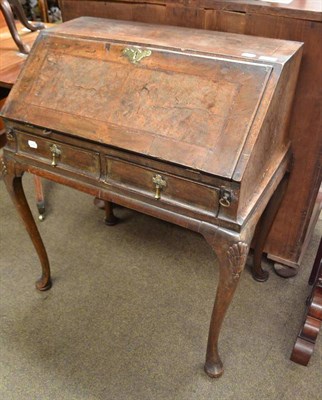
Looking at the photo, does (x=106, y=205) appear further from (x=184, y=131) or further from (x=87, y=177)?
(x=184, y=131)

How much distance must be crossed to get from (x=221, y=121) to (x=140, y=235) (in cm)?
109

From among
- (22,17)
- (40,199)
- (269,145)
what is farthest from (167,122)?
(22,17)

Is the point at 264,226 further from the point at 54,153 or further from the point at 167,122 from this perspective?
the point at 54,153

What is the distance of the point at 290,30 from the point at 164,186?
25.0 inches

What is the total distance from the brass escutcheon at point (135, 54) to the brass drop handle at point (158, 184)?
0.35 m

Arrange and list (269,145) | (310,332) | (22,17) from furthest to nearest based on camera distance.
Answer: (22,17), (310,332), (269,145)

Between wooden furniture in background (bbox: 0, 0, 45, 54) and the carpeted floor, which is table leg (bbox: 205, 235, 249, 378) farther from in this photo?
wooden furniture in background (bbox: 0, 0, 45, 54)

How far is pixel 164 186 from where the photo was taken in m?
1.08

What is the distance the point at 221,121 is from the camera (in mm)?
1007

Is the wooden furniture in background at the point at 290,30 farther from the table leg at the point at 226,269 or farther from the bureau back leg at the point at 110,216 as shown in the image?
the bureau back leg at the point at 110,216

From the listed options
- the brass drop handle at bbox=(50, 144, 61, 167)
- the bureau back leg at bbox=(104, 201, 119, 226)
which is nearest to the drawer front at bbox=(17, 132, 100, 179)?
the brass drop handle at bbox=(50, 144, 61, 167)

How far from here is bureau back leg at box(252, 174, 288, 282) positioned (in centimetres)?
143

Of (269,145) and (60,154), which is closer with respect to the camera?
(269,145)

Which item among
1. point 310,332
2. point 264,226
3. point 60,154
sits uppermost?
point 60,154
